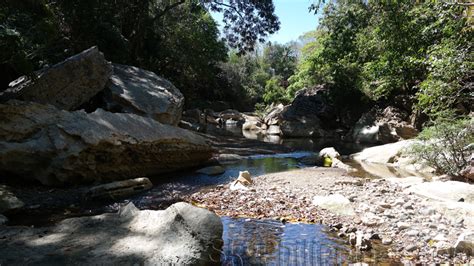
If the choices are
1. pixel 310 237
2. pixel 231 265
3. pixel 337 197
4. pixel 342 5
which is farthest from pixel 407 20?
pixel 231 265

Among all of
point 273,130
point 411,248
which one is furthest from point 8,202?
point 273,130

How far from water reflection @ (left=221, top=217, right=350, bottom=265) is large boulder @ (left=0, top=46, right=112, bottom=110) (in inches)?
266

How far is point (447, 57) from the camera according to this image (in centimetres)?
716

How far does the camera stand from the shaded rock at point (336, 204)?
6634 millimetres

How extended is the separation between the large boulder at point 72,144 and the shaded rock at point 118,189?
85 cm

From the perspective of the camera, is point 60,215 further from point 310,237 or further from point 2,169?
point 310,237

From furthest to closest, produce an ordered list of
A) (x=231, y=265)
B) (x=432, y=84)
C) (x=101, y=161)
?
(x=101, y=161), (x=432, y=84), (x=231, y=265)

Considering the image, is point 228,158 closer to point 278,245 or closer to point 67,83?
point 67,83

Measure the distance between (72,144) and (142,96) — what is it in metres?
4.37

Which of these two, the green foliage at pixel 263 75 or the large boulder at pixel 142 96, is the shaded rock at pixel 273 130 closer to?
the green foliage at pixel 263 75

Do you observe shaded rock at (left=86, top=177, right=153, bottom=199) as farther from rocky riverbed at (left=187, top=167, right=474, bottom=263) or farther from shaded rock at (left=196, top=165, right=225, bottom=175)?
shaded rock at (left=196, top=165, right=225, bottom=175)

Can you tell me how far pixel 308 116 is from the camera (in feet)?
84.2

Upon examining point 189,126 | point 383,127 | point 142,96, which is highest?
point 142,96

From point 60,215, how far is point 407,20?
54.2ft
